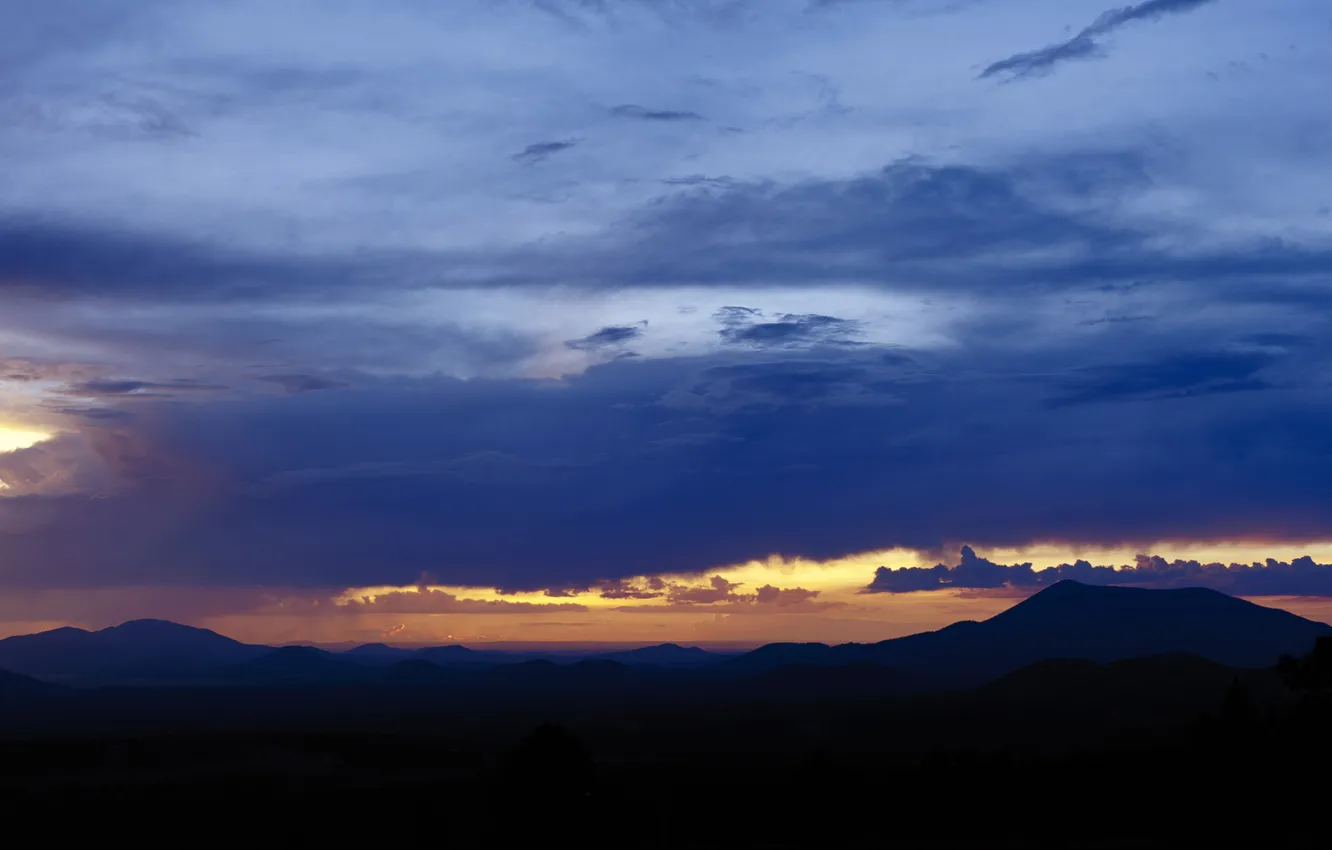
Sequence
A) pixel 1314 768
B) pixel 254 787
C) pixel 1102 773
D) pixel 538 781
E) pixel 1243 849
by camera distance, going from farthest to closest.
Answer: pixel 254 787 < pixel 1102 773 < pixel 538 781 < pixel 1314 768 < pixel 1243 849

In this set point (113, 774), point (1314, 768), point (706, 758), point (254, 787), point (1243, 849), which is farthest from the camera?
point (706, 758)

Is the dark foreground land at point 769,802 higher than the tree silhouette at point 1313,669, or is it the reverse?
the tree silhouette at point 1313,669

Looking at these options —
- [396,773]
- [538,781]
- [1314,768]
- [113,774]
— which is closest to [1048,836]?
[1314,768]

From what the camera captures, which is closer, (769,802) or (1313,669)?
(1313,669)

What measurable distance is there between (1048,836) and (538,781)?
33.1 metres

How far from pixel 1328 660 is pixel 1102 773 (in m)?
25.1

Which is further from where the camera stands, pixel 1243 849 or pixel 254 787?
pixel 254 787

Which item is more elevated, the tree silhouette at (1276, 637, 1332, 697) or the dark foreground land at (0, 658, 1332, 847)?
the tree silhouette at (1276, 637, 1332, 697)

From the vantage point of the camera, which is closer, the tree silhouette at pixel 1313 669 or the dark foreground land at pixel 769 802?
the dark foreground land at pixel 769 802

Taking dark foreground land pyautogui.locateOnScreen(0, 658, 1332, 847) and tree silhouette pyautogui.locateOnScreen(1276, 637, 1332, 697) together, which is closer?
dark foreground land pyautogui.locateOnScreen(0, 658, 1332, 847)

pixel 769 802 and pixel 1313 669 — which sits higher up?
pixel 1313 669

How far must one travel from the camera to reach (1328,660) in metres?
81.7

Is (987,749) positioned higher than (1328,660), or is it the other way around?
(1328,660)

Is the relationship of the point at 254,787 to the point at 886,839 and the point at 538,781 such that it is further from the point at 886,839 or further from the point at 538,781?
the point at 886,839
